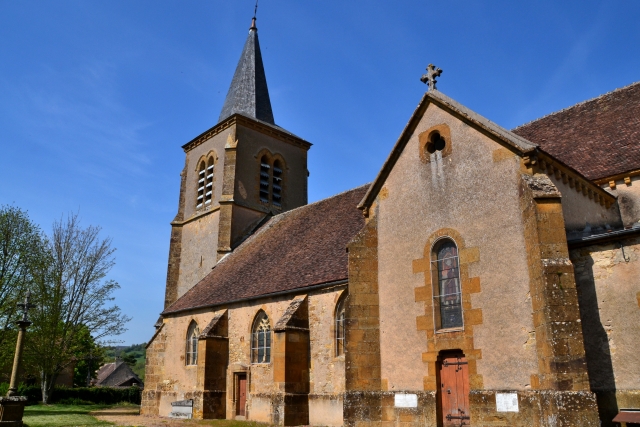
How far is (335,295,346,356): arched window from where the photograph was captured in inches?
620

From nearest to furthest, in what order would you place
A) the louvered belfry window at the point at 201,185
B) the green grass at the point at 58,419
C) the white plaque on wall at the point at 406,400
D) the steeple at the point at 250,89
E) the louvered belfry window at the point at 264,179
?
→ the white plaque on wall at the point at 406,400 → the green grass at the point at 58,419 → the louvered belfry window at the point at 264,179 → the louvered belfry window at the point at 201,185 → the steeple at the point at 250,89

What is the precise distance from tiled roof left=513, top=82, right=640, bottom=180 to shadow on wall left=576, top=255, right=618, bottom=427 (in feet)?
14.1

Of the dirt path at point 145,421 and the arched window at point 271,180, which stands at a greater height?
the arched window at point 271,180

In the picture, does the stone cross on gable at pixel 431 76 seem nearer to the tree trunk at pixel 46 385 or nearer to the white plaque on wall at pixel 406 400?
the white plaque on wall at pixel 406 400

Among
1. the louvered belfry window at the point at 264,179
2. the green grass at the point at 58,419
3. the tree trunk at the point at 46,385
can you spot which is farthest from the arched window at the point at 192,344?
the tree trunk at the point at 46,385

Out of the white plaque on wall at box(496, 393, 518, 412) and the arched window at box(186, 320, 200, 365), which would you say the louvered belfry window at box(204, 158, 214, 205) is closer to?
the arched window at box(186, 320, 200, 365)

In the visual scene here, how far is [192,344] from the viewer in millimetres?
21953

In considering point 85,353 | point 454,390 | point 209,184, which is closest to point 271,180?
point 209,184

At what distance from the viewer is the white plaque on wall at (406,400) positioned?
11172 mm

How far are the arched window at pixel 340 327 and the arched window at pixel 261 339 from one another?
127 inches

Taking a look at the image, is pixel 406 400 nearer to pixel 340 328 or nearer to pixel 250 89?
pixel 340 328

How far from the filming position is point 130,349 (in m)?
185

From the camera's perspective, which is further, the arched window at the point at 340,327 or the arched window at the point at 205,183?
the arched window at the point at 205,183

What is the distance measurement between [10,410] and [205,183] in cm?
1626
